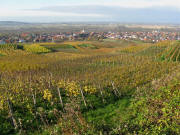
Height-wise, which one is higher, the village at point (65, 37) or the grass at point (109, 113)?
the village at point (65, 37)

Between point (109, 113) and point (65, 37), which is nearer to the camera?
point (109, 113)

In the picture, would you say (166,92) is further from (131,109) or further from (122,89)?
(122,89)

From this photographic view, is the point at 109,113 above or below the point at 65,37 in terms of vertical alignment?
below

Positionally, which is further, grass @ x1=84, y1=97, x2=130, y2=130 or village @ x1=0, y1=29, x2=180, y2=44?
village @ x1=0, y1=29, x2=180, y2=44

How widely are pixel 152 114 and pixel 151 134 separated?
1.74 meters

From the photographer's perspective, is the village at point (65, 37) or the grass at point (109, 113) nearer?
the grass at point (109, 113)

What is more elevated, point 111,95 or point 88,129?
point 88,129

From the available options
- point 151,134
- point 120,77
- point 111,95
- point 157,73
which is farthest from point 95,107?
point 157,73

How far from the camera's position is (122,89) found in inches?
624

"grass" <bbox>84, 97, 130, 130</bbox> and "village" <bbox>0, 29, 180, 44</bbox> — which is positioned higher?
"village" <bbox>0, 29, 180, 44</bbox>

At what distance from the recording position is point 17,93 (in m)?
14.3

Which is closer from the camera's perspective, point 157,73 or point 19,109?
point 19,109

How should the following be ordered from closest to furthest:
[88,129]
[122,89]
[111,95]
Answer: [88,129] → [111,95] → [122,89]

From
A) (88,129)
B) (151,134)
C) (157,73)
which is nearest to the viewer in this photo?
(151,134)
